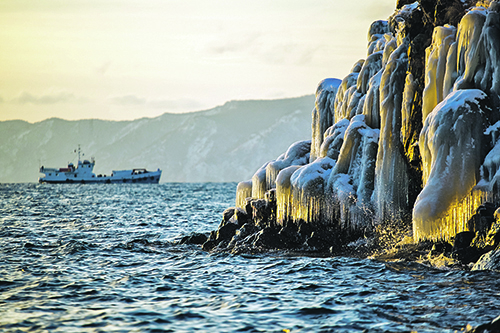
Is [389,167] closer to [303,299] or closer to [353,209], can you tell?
[353,209]

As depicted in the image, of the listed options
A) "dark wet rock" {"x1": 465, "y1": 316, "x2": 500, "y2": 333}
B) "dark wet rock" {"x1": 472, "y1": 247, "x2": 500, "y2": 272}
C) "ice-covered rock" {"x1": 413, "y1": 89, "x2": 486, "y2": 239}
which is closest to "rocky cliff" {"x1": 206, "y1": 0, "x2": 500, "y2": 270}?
"ice-covered rock" {"x1": 413, "y1": 89, "x2": 486, "y2": 239}

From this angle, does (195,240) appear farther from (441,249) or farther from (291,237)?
(441,249)

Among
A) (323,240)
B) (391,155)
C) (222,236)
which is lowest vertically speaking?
(222,236)

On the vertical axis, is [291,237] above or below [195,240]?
above

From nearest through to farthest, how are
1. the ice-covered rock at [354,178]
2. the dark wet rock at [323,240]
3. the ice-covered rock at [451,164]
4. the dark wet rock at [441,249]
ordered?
the ice-covered rock at [451,164] → the dark wet rock at [441,249] → the ice-covered rock at [354,178] → the dark wet rock at [323,240]

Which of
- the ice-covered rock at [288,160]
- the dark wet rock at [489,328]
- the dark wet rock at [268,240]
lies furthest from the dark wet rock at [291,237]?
the dark wet rock at [489,328]

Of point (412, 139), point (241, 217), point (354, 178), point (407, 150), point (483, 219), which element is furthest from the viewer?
point (241, 217)

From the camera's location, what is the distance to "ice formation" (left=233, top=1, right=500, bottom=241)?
1393 centimetres

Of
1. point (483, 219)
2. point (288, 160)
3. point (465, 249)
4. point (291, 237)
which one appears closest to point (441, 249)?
point (465, 249)

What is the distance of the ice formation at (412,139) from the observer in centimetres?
1393

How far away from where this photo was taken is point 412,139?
17.0 metres

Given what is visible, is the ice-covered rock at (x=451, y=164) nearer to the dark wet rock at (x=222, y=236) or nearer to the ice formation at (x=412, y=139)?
the ice formation at (x=412, y=139)

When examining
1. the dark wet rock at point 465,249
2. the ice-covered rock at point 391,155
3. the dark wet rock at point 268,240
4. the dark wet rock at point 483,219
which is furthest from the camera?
the dark wet rock at point 268,240

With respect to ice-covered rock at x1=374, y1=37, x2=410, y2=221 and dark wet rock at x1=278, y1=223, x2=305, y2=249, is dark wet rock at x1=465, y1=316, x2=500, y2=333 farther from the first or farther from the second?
dark wet rock at x1=278, y1=223, x2=305, y2=249
